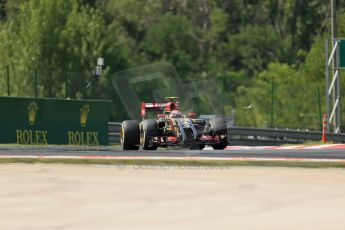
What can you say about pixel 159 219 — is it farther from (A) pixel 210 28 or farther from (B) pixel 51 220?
(A) pixel 210 28

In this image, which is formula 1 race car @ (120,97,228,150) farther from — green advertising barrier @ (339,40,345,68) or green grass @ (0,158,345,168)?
green advertising barrier @ (339,40,345,68)

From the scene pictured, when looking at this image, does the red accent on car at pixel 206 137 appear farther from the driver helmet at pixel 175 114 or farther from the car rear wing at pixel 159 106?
the car rear wing at pixel 159 106

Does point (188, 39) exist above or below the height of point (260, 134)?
above

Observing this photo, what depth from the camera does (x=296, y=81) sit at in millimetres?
58375

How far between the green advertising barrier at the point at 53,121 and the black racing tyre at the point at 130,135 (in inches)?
211

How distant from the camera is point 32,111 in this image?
94.1 feet

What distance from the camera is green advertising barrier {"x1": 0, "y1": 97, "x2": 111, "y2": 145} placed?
2823 centimetres

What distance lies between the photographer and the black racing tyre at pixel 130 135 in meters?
23.6

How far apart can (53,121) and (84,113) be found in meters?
1.30

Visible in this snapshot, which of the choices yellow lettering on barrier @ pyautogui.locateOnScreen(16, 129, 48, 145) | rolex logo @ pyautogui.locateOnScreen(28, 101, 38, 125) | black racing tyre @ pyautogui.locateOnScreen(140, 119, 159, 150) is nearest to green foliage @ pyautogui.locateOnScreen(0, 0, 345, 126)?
rolex logo @ pyautogui.locateOnScreen(28, 101, 38, 125)

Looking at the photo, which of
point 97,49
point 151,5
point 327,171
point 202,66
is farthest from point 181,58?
point 327,171

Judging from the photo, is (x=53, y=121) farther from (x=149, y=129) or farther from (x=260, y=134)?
(x=260, y=134)

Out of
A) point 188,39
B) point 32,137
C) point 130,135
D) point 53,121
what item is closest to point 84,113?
point 53,121

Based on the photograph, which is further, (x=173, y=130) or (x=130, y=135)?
(x=130, y=135)
